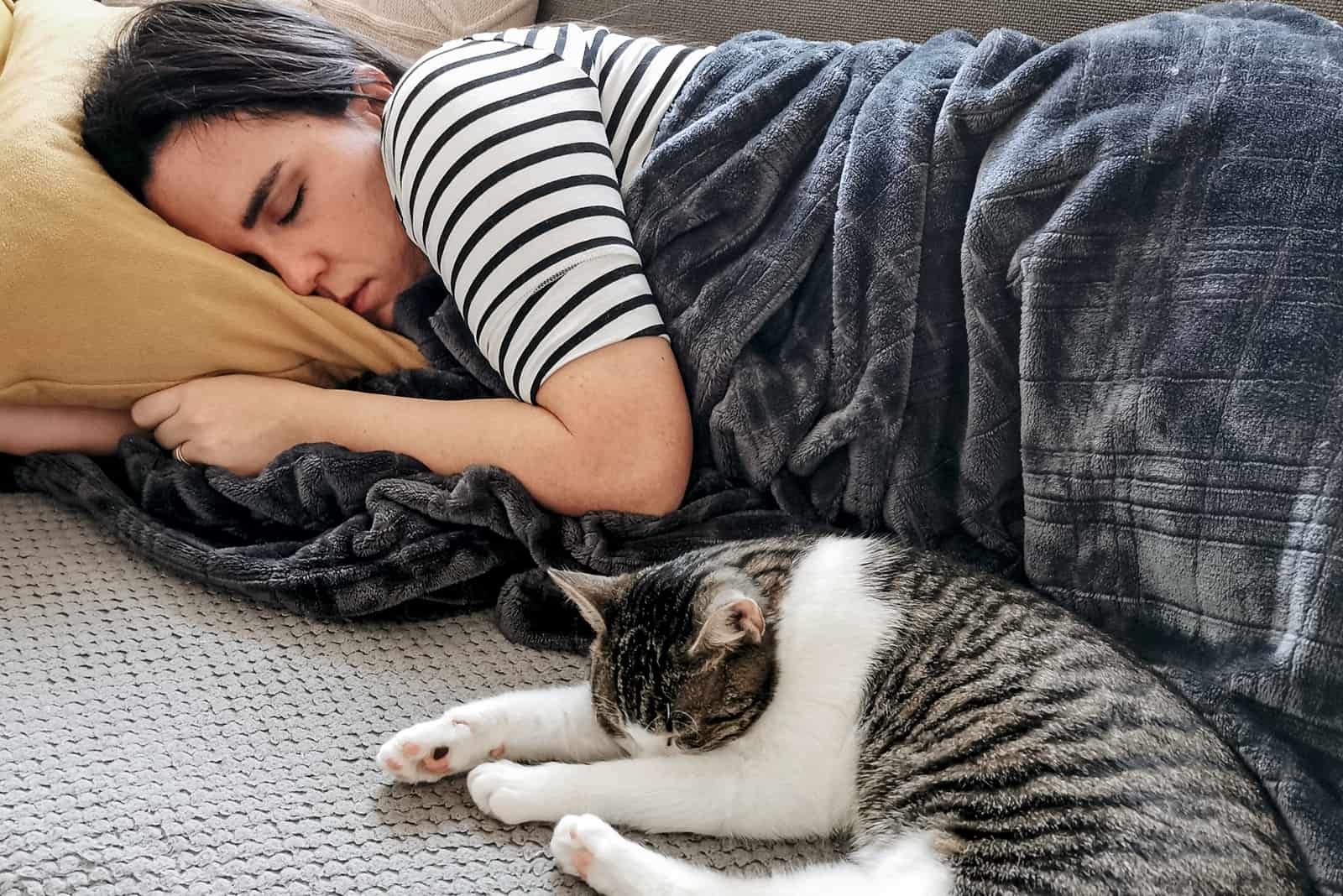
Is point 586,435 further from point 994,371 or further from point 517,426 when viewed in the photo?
point 994,371

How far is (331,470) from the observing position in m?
1.15

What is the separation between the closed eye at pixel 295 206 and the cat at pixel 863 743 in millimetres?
625

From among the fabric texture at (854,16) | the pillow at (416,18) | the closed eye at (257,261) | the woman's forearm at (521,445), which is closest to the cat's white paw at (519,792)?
the woman's forearm at (521,445)

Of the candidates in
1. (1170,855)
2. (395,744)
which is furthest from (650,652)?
(1170,855)

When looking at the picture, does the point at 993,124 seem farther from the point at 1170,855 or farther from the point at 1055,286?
the point at 1170,855

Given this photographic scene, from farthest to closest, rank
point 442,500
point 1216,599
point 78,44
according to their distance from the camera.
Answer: point 78,44, point 442,500, point 1216,599

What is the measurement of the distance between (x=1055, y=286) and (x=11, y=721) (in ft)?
3.55

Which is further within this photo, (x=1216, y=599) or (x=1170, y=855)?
(x=1216, y=599)

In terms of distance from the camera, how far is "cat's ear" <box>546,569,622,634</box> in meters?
0.94

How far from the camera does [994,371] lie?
96 centimetres

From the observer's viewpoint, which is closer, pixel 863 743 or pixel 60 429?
pixel 863 743

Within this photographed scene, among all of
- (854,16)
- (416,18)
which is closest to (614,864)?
(854,16)

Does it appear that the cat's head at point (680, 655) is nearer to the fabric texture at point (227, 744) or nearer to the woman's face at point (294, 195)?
the fabric texture at point (227, 744)

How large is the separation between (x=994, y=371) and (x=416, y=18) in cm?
125
